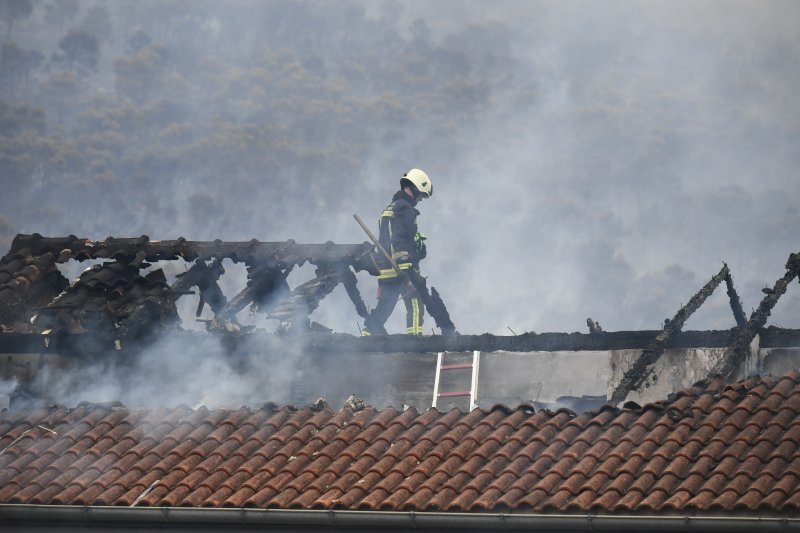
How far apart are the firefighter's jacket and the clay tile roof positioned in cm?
700

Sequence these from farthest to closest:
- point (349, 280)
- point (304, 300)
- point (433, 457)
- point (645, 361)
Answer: point (349, 280) → point (304, 300) → point (645, 361) → point (433, 457)

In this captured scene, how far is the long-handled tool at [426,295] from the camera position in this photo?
67.7ft

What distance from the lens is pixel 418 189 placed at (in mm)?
21328

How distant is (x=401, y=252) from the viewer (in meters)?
20.9

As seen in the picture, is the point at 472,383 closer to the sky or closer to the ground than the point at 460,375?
closer to the ground

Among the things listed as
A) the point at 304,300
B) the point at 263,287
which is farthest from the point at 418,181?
the point at 304,300

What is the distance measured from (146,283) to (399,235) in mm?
4255

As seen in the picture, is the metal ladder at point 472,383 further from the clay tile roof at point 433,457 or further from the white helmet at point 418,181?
the white helmet at point 418,181

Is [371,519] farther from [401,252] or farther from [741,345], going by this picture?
[401,252]

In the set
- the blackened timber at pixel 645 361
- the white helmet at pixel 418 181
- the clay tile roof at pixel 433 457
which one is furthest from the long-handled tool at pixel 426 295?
the clay tile roof at pixel 433 457

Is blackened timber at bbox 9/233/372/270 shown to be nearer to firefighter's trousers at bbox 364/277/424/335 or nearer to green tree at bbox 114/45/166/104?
firefighter's trousers at bbox 364/277/424/335

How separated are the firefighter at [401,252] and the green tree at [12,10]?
8398cm

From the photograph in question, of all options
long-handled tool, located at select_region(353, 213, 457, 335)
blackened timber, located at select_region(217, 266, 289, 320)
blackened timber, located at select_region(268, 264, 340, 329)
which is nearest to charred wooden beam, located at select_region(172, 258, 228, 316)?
blackened timber, located at select_region(217, 266, 289, 320)

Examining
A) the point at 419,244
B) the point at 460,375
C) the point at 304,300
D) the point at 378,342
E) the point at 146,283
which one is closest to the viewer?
the point at 460,375
